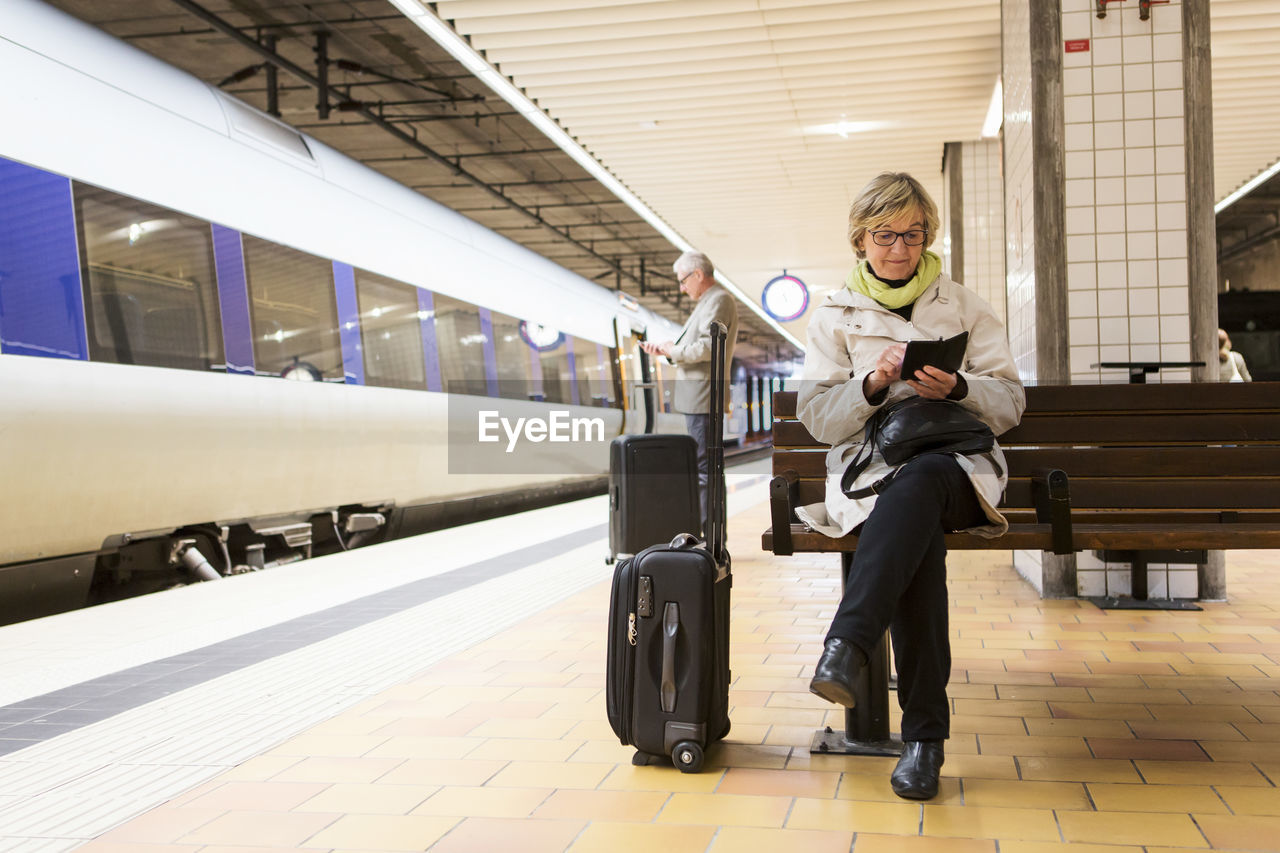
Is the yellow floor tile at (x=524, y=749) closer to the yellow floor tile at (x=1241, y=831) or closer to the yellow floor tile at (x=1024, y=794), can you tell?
the yellow floor tile at (x=1024, y=794)

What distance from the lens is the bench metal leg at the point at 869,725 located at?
262 cm

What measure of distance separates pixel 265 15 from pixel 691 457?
310 inches

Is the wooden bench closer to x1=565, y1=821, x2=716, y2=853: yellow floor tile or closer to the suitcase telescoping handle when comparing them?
the suitcase telescoping handle

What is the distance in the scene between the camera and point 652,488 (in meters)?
6.15

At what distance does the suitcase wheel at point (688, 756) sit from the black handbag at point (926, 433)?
0.69 meters

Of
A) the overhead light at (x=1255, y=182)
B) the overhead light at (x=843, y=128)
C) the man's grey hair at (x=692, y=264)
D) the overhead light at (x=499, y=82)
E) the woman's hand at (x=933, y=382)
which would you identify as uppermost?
the overhead light at (x=499, y=82)

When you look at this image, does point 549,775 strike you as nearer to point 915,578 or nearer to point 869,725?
point 869,725

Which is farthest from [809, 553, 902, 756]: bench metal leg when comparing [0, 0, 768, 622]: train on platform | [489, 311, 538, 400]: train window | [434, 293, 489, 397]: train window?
[489, 311, 538, 400]: train window

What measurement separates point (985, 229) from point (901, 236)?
799 cm

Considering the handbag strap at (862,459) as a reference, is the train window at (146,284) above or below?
above

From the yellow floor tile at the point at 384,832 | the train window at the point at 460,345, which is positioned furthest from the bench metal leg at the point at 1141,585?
the train window at the point at 460,345

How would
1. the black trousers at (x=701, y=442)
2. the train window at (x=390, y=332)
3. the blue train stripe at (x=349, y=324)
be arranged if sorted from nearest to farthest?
the black trousers at (x=701, y=442)
the blue train stripe at (x=349, y=324)
the train window at (x=390, y=332)

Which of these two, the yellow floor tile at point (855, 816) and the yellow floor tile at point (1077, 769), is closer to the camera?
the yellow floor tile at point (855, 816)

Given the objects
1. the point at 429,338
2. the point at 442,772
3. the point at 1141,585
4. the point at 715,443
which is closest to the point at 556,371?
the point at 429,338
